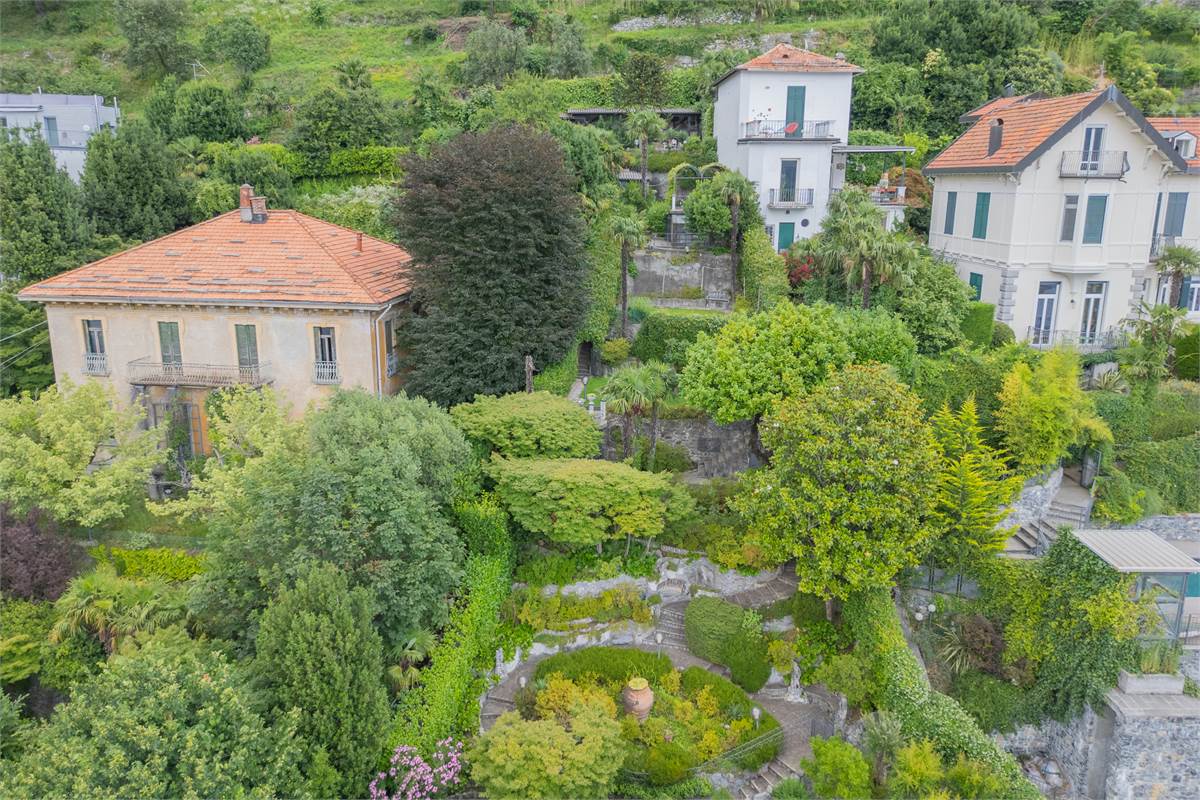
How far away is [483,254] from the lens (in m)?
25.7

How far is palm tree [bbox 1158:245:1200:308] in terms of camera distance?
2894 centimetres

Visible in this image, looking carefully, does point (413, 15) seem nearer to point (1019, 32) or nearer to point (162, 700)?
point (1019, 32)

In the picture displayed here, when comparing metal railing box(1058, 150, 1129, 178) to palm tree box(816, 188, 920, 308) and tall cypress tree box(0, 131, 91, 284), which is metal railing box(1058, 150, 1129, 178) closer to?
palm tree box(816, 188, 920, 308)

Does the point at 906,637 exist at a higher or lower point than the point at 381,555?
lower

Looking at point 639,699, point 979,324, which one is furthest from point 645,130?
point 639,699

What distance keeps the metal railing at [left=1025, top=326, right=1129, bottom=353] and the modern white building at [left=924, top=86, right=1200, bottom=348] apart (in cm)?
4

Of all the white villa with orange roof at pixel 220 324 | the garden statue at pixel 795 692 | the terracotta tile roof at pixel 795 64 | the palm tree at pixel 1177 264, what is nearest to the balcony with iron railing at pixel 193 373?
the white villa with orange roof at pixel 220 324

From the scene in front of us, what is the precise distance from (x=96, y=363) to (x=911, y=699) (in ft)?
92.4

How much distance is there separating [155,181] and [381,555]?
1093 inches

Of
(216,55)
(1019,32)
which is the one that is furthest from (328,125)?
(1019,32)

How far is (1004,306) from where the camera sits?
29.7m

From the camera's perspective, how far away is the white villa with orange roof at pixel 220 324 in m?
26.3

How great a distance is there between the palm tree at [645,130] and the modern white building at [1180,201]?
72.5ft

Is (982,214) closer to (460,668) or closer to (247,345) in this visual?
(460,668)
